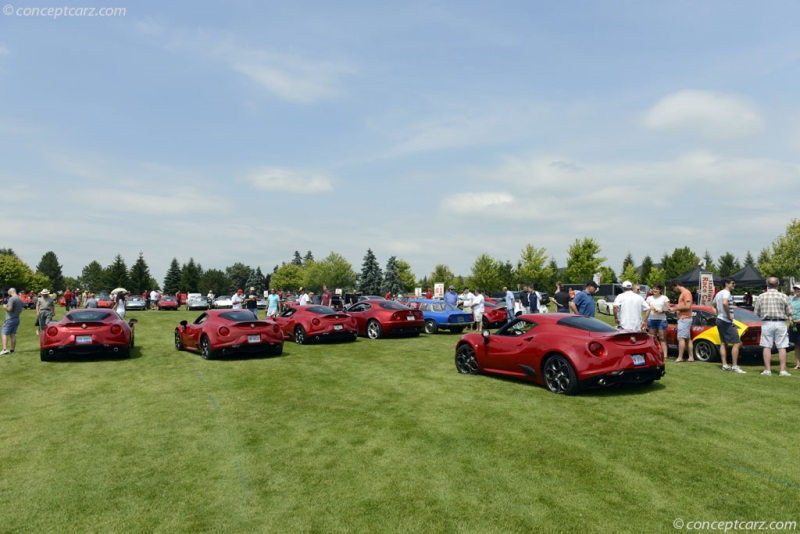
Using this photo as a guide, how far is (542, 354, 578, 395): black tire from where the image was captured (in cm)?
813

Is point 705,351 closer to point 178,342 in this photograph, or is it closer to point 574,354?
point 574,354

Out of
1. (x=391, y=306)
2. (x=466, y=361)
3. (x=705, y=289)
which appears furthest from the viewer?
(x=705, y=289)

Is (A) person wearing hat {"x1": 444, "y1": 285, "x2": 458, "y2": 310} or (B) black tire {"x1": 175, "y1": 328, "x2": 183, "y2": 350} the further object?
(A) person wearing hat {"x1": 444, "y1": 285, "x2": 458, "y2": 310}

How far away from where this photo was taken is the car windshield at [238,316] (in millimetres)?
13398

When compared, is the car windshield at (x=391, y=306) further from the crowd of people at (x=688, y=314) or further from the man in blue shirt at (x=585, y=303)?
the man in blue shirt at (x=585, y=303)

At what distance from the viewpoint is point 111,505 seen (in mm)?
4383

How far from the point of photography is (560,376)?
27.5 ft

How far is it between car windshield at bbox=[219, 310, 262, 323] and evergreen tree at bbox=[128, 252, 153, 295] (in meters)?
110

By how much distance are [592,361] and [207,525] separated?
602cm

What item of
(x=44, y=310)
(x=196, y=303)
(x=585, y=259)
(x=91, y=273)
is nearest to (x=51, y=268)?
(x=91, y=273)

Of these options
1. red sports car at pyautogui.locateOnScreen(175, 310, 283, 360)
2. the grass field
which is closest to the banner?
the grass field

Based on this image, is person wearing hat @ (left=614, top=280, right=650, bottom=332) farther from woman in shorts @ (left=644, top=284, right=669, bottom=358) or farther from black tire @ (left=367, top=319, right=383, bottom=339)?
black tire @ (left=367, top=319, right=383, bottom=339)

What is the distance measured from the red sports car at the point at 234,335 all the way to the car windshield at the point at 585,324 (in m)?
7.49

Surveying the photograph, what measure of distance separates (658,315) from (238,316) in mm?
10263
